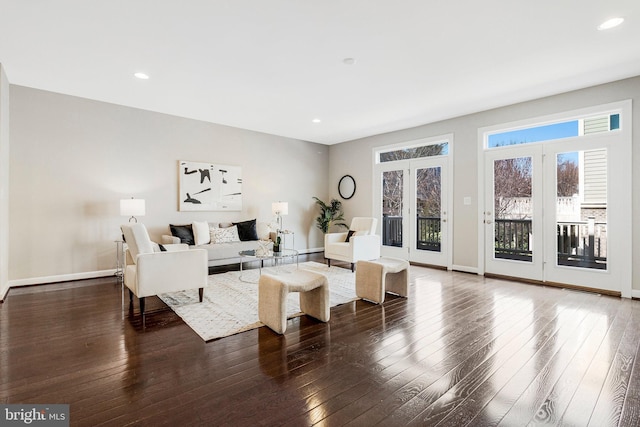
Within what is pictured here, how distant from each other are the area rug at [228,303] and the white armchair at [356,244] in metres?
0.45

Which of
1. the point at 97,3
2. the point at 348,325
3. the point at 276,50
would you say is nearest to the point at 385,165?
the point at 276,50

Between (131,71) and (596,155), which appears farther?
(596,155)

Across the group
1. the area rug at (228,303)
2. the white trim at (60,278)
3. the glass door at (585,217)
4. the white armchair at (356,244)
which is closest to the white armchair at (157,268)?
the area rug at (228,303)

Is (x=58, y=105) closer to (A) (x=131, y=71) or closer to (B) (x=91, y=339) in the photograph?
(A) (x=131, y=71)

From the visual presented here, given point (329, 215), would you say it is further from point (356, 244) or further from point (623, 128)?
point (623, 128)

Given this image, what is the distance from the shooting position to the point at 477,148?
5.30 m

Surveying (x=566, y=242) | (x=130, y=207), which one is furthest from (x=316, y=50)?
(x=566, y=242)

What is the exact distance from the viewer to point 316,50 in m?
3.27

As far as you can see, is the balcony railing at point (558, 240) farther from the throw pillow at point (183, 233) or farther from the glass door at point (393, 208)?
the throw pillow at point (183, 233)

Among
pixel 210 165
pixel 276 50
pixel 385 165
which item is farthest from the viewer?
pixel 385 165

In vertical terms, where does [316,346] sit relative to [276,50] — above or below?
below

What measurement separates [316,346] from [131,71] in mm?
3806

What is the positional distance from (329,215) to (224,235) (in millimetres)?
2785

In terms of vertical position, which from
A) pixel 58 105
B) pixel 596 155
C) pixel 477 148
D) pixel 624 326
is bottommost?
pixel 624 326
